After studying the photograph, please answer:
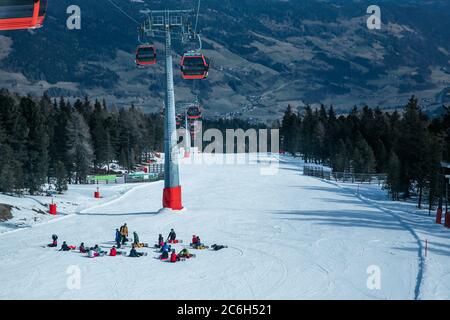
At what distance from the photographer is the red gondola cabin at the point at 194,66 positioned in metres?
36.5

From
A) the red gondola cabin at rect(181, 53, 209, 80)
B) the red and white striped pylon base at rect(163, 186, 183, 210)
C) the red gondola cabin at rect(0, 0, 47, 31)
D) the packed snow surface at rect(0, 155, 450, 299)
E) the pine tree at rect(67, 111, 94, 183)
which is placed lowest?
the packed snow surface at rect(0, 155, 450, 299)

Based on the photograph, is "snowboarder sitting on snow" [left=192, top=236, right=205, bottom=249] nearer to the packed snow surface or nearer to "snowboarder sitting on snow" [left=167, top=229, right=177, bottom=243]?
the packed snow surface

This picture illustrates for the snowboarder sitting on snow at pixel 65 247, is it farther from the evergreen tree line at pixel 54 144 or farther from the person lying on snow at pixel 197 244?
the evergreen tree line at pixel 54 144

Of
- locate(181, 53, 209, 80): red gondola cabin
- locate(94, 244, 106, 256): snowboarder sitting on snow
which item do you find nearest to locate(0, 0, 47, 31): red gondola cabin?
locate(94, 244, 106, 256): snowboarder sitting on snow

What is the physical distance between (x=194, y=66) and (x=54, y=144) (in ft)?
115

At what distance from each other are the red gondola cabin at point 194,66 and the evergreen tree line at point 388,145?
15611 mm

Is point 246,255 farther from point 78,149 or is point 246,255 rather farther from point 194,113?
point 194,113

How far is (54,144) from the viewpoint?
67062 mm

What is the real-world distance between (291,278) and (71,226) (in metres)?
15.8

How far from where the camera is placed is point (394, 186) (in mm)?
50812

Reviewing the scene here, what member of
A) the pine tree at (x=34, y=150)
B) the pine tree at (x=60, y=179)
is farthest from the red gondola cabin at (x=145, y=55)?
the pine tree at (x=34, y=150)

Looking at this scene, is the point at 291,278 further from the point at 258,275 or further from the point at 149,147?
the point at 149,147

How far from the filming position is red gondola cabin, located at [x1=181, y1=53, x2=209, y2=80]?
3650 centimetres

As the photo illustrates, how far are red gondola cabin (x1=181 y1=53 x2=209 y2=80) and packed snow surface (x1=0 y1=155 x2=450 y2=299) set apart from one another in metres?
8.18
